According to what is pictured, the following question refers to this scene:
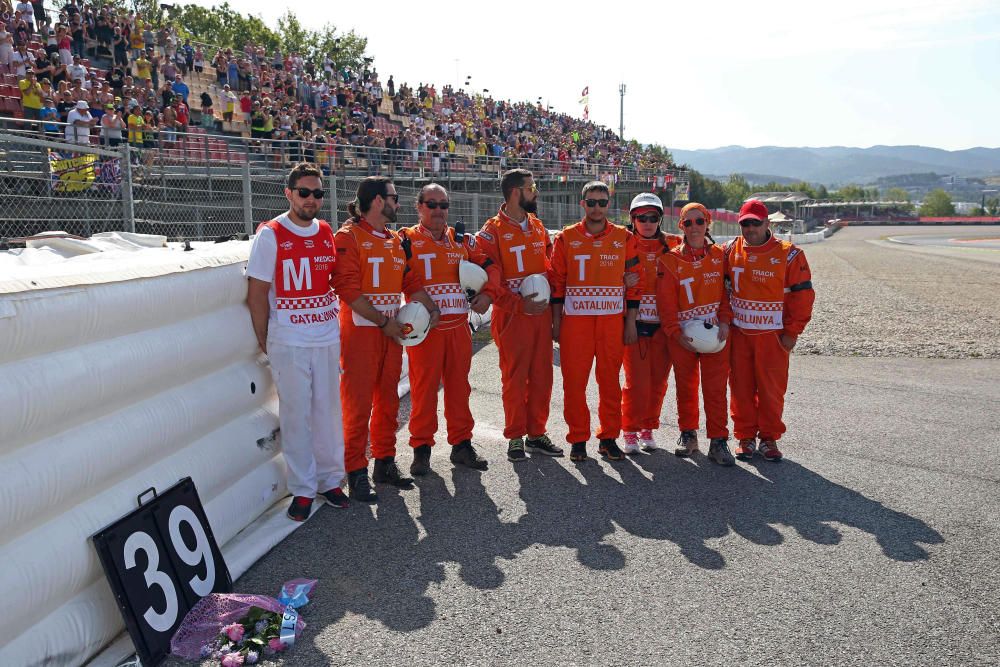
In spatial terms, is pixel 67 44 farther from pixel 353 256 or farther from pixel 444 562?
pixel 444 562

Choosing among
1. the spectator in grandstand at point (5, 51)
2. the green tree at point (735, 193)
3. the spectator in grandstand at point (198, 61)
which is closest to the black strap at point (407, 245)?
the spectator in grandstand at point (5, 51)

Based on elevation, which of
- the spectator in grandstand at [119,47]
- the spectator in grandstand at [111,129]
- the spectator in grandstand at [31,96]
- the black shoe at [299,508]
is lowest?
the black shoe at [299,508]

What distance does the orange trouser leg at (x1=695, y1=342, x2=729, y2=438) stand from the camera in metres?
5.80

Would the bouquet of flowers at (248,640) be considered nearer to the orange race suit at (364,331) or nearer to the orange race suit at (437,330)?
the orange race suit at (364,331)

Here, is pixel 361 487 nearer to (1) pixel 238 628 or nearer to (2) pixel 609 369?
(1) pixel 238 628

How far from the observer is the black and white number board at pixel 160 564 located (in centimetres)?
316

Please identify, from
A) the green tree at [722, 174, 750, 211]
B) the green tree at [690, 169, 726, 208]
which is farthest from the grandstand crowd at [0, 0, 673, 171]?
the green tree at [722, 174, 750, 211]

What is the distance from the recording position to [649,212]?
606 cm

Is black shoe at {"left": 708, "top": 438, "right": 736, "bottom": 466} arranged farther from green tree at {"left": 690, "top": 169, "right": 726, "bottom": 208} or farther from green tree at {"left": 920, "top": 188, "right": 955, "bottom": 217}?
green tree at {"left": 920, "top": 188, "right": 955, "bottom": 217}

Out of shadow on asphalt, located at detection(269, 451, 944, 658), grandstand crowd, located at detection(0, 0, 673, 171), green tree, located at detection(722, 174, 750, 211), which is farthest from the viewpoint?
green tree, located at detection(722, 174, 750, 211)

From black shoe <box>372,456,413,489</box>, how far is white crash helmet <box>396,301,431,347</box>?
2.72ft

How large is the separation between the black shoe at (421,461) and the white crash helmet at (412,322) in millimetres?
822

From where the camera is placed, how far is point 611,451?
19.1 feet

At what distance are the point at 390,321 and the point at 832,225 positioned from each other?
80253 mm
